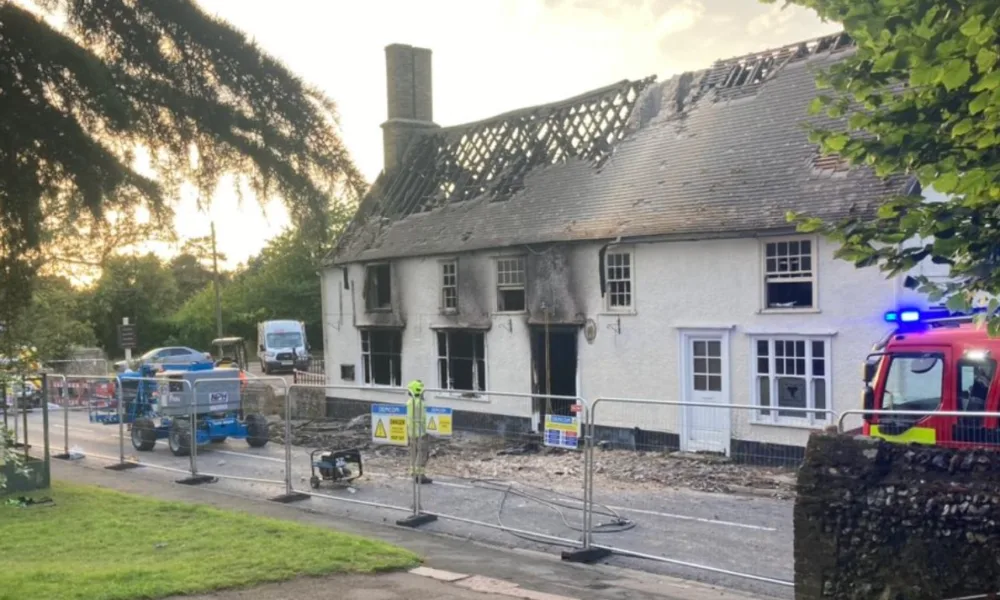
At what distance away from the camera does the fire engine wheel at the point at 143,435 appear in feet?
63.1

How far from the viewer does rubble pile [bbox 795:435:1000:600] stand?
6.06 m

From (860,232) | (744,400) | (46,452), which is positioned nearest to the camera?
(860,232)

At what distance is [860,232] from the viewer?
6.15m

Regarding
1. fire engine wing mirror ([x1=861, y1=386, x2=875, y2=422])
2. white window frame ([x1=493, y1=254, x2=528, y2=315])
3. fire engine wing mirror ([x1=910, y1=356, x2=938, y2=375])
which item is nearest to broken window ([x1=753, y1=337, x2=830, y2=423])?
fire engine wing mirror ([x1=861, y1=386, x2=875, y2=422])

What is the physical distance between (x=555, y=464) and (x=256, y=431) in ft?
29.7

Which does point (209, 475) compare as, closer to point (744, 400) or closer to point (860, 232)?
point (744, 400)

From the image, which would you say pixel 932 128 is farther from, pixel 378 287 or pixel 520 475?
pixel 378 287

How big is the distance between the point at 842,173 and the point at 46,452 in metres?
14.7

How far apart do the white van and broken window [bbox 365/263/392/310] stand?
20.7m

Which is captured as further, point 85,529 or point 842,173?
point 842,173

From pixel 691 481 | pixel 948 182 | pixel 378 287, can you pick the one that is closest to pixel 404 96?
pixel 378 287

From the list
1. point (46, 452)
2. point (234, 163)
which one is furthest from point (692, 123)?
point (234, 163)

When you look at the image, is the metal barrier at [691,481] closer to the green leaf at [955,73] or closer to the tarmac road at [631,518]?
the tarmac road at [631,518]

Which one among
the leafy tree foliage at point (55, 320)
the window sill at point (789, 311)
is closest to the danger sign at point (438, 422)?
the leafy tree foliage at point (55, 320)
